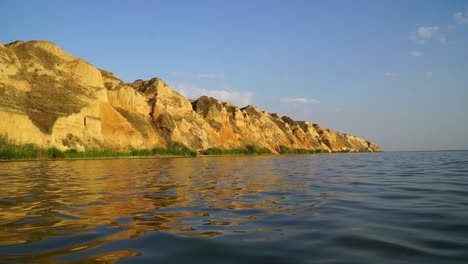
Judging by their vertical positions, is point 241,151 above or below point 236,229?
below

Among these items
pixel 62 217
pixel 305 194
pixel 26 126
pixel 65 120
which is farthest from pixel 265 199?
pixel 65 120

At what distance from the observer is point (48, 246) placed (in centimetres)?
552

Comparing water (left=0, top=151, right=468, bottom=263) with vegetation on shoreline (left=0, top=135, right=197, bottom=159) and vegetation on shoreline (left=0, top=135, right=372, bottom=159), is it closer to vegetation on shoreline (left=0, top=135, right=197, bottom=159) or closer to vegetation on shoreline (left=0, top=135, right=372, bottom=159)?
vegetation on shoreline (left=0, top=135, right=197, bottom=159)

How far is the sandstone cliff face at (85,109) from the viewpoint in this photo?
51.2 meters

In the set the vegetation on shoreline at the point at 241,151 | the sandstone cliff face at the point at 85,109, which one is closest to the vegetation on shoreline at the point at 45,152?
the sandstone cliff face at the point at 85,109

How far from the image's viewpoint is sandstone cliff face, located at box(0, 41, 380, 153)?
51.2m

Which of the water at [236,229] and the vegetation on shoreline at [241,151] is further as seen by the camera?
the vegetation on shoreline at [241,151]

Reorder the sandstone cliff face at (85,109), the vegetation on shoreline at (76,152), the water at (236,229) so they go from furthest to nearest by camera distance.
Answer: the sandstone cliff face at (85,109) → the vegetation on shoreline at (76,152) → the water at (236,229)

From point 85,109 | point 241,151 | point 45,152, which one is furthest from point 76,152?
point 241,151

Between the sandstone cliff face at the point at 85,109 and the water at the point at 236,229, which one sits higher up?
the sandstone cliff face at the point at 85,109

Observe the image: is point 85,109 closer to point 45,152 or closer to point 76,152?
point 76,152

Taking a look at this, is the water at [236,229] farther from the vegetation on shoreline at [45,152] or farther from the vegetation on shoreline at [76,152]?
the vegetation on shoreline at [76,152]

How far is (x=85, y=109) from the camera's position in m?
59.9

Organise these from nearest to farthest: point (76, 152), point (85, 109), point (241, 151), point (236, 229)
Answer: point (236, 229) < point (76, 152) < point (85, 109) < point (241, 151)
